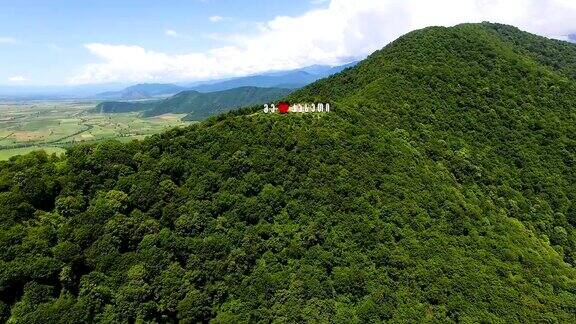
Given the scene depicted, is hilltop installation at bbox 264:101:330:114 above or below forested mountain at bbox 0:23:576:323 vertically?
above

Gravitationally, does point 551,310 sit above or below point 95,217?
below

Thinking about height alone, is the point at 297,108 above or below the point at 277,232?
above

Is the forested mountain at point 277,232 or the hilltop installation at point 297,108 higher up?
the hilltop installation at point 297,108

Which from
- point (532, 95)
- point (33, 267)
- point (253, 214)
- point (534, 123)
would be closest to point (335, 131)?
point (253, 214)

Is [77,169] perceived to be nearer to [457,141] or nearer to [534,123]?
[457,141]

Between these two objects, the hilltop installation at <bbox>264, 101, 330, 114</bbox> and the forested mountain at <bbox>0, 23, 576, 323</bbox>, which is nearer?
the forested mountain at <bbox>0, 23, 576, 323</bbox>

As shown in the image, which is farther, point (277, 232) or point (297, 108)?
point (297, 108)

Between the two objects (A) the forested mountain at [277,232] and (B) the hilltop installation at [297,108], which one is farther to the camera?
(B) the hilltop installation at [297,108]

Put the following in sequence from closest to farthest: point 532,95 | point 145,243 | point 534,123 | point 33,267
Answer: point 33,267 < point 145,243 < point 534,123 < point 532,95
